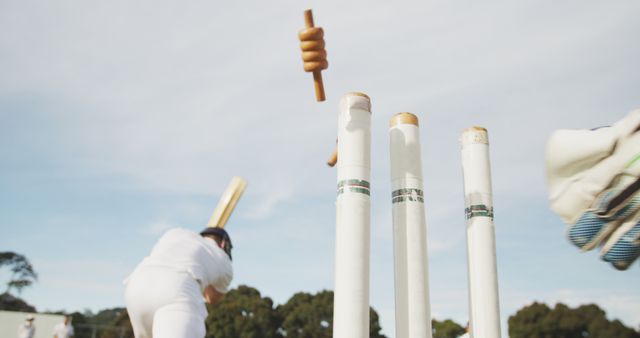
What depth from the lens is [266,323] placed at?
45344mm

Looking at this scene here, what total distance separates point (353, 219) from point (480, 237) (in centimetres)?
184

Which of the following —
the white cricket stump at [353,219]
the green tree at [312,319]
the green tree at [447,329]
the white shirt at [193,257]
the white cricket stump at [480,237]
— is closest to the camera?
the white shirt at [193,257]

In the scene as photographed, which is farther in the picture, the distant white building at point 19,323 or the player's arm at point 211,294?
the distant white building at point 19,323

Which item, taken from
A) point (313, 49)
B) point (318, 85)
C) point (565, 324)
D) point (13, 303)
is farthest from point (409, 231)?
point (13, 303)

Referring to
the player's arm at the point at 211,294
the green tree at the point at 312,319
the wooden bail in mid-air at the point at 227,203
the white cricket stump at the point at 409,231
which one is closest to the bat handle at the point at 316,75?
the white cricket stump at the point at 409,231

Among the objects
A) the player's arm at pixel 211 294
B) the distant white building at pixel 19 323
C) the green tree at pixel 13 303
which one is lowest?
the player's arm at pixel 211 294

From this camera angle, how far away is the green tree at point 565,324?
4009 cm

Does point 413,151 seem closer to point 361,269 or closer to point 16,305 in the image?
point 361,269

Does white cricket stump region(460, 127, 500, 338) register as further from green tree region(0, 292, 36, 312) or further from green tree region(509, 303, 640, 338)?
green tree region(0, 292, 36, 312)

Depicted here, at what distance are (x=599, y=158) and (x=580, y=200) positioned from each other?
7.1 inches

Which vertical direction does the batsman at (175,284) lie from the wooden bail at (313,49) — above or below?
below

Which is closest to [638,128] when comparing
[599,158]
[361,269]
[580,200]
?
[599,158]

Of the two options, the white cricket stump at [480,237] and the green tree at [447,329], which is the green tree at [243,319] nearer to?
the green tree at [447,329]

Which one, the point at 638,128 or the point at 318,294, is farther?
the point at 318,294
